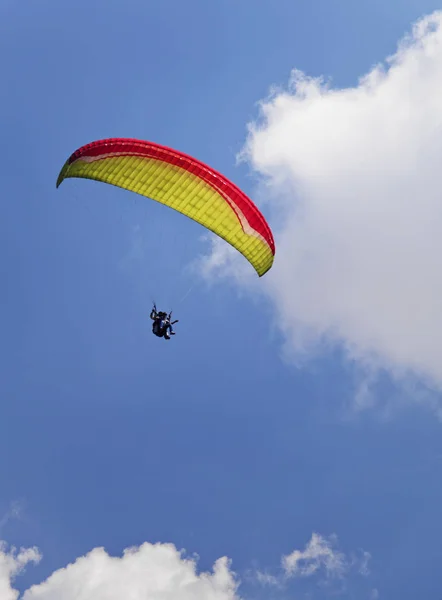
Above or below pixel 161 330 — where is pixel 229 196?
above

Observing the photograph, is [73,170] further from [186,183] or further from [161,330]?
[161,330]

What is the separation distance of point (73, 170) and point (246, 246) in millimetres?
7847

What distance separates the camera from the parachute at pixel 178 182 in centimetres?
2794

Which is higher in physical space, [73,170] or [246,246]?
[246,246]

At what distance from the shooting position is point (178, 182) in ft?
93.3

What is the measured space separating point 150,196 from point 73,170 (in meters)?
3.32

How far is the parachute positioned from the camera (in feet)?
91.7

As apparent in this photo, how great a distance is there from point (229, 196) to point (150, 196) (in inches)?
132

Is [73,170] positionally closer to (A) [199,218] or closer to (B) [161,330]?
(A) [199,218]

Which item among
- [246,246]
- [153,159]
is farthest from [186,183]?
[246,246]

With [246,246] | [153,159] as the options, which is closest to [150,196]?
[153,159]

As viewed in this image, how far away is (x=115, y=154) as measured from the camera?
28016 millimetres

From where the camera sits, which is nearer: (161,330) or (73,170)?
(73,170)

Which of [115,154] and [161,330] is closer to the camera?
[115,154]
